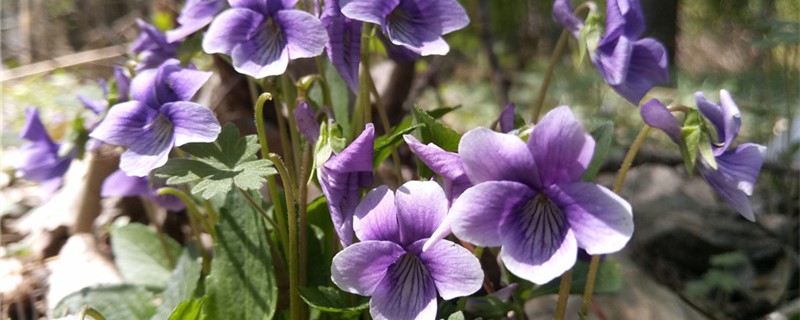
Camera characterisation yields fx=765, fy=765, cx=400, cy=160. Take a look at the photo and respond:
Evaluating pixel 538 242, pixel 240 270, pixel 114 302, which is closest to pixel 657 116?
pixel 538 242

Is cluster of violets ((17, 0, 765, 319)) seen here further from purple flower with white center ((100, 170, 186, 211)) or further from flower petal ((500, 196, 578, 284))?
purple flower with white center ((100, 170, 186, 211))

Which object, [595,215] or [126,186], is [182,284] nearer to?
[126,186]

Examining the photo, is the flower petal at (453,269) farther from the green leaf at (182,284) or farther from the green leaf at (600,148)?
the green leaf at (182,284)

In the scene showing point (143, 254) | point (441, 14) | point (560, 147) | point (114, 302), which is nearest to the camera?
point (560, 147)

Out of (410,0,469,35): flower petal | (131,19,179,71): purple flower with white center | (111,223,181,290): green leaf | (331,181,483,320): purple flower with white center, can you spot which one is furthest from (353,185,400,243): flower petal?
(111,223,181,290): green leaf

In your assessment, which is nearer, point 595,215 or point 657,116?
point 595,215

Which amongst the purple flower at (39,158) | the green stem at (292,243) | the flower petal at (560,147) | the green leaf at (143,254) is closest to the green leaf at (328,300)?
the green stem at (292,243)
